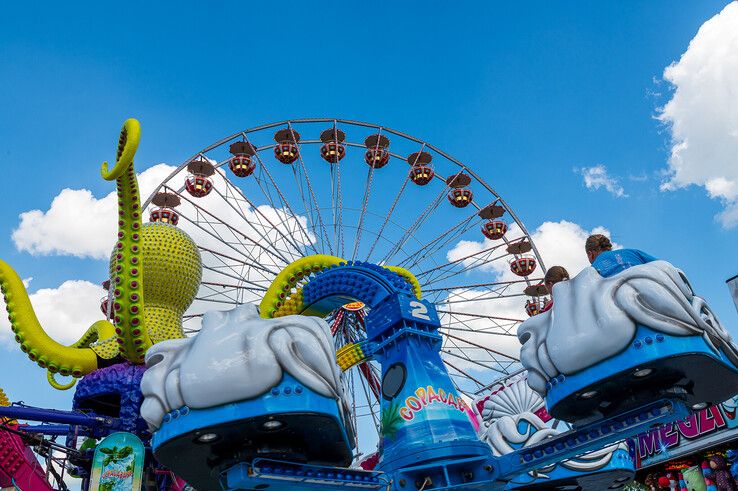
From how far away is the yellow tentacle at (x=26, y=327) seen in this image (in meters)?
10.8

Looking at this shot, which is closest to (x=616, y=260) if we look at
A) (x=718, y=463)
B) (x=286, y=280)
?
(x=286, y=280)

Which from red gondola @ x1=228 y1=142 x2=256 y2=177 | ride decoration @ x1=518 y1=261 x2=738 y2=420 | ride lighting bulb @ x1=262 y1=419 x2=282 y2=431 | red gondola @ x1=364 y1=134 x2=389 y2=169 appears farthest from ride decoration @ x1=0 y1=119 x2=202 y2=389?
red gondola @ x1=364 y1=134 x2=389 y2=169

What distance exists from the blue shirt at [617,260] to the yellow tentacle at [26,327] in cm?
927

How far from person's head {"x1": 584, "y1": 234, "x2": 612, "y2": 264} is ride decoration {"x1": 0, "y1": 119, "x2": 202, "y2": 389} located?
18.8 ft

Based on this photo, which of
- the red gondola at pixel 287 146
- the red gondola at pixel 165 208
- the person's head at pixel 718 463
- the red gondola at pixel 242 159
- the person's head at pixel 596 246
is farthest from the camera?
the red gondola at pixel 287 146

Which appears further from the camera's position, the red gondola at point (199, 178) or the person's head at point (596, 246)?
Answer: the red gondola at point (199, 178)

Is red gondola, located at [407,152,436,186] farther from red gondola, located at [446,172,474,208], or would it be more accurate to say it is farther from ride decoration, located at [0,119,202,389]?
ride decoration, located at [0,119,202,389]

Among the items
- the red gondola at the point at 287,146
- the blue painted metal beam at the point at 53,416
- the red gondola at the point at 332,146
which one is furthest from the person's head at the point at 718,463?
the red gondola at the point at 287,146

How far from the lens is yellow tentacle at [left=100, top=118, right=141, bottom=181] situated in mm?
8406

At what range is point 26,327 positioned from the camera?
1084 centimetres

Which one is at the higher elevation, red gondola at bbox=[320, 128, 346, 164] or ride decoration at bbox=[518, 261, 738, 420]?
red gondola at bbox=[320, 128, 346, 164]

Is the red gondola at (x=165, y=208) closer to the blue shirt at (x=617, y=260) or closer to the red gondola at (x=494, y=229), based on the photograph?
the red gondola at (x=494, y=229)

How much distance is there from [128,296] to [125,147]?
115 inches

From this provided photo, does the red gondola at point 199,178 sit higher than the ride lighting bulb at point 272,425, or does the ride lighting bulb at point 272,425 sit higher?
the red gondola at point 199,178
